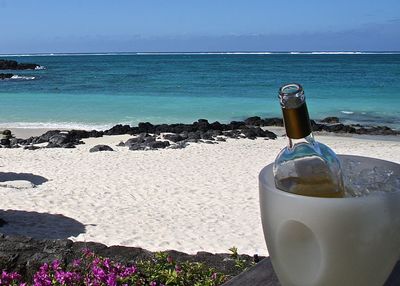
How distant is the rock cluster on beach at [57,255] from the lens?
9.56 feet

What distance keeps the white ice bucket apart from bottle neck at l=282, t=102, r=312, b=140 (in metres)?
0.10

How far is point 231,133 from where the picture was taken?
15.7 metres

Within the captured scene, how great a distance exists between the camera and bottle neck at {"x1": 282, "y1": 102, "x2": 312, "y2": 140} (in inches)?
36.7

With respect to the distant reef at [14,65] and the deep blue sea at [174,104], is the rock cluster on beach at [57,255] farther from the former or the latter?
the distant reef at [14,65]

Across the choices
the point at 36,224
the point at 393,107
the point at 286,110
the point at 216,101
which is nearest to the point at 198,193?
the point at 36,224

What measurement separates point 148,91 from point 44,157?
24522mm

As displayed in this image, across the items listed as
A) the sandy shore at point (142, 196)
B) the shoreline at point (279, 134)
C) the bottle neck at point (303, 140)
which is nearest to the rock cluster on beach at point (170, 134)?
the shoreline at point (279, 134)

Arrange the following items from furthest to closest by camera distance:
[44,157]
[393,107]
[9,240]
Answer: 1. [393,107]
2. [44,157]
3. [9,240]

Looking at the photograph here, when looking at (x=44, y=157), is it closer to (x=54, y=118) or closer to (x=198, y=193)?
(x=198, y=193)

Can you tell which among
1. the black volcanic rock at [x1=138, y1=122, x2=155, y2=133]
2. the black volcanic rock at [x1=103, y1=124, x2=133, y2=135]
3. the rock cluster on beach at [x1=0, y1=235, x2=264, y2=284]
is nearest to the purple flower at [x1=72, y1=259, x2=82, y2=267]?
the rock cluster on beach at [x1=0, y1=235, x2=264, y2=284]

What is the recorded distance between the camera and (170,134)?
15.2m

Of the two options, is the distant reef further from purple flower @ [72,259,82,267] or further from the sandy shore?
purple flower @ [72,259,82,267]

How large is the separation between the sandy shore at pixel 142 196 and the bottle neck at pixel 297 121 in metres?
4.49

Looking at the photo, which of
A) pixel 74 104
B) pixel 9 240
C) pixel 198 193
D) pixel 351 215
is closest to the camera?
pixel 351 215
